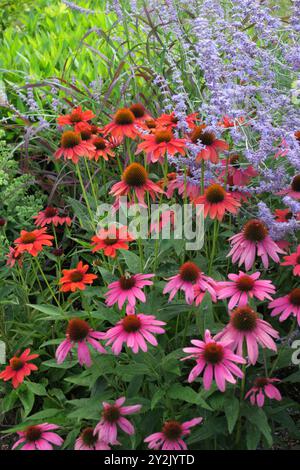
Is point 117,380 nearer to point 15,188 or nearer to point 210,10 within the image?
point 15,188

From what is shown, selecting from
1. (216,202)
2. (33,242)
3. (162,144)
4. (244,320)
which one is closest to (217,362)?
(244,320)

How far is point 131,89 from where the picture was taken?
3.72m

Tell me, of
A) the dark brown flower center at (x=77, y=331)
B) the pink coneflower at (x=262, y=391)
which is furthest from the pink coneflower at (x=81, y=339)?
the pink coneflower at (x=262, y=391)

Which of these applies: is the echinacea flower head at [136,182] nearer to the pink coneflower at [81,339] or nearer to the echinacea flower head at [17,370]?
the pink coneflower at [81,339]

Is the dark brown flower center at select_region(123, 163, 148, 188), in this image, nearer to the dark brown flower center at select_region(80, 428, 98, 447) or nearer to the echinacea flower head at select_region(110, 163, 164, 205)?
the echinacea flower head at select_region(110, 163, 164, 205)

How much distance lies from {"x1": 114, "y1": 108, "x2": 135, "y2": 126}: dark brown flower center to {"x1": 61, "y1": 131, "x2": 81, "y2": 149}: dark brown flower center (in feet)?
0.51

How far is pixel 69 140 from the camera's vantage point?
2324mm

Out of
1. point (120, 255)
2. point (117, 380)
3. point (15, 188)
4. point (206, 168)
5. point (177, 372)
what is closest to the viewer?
point (177, 372)

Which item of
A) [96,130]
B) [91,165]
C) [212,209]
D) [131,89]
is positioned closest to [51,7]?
[131,89]

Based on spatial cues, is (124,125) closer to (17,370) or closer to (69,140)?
(69,140)

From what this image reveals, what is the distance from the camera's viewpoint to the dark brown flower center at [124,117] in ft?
7.56

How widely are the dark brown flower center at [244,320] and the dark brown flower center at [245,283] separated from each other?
102 mm

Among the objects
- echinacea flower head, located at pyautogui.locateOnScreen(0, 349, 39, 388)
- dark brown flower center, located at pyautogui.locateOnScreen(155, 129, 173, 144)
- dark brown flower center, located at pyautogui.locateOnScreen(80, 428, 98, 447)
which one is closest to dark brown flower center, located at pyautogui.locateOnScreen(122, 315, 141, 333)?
dark brown flower center, located at pyautogui.locateOnScreen(80, 428, 98, 447)

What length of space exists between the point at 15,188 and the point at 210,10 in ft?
3.88
